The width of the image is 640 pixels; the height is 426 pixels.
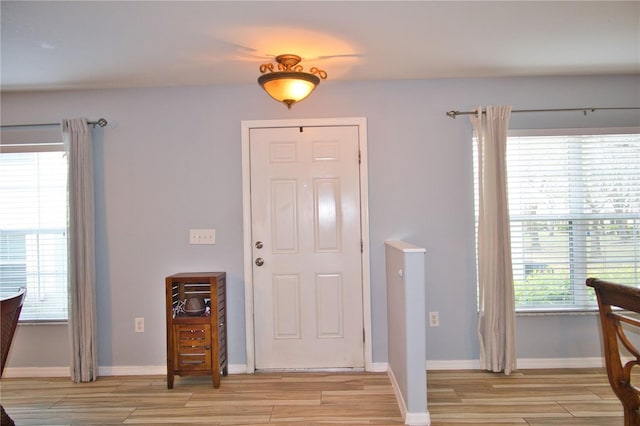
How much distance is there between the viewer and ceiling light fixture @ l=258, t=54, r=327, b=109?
284cm

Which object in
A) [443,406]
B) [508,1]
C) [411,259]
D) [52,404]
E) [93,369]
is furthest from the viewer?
[93,369]

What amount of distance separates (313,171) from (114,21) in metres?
1.75

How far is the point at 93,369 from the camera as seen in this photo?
140 inches

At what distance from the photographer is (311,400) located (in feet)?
10.1

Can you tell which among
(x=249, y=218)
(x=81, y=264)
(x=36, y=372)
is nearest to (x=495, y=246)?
(x=249, y=218)

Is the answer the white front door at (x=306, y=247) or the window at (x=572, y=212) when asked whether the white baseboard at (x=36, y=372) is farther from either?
the window at (x=572, y=212)

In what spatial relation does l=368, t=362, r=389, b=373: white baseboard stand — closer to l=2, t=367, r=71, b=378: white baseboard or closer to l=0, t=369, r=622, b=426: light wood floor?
l=0, t=369, r=622, b=426: light wood floor

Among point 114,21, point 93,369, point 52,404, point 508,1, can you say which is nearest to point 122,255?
point 93,369

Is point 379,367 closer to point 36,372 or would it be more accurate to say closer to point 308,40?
point 308,40

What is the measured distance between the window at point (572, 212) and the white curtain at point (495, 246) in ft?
0.76

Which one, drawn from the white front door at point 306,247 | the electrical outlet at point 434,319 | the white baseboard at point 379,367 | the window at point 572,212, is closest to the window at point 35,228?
the white front door at point 306,247

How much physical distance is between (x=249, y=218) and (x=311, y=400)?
146 centimetres

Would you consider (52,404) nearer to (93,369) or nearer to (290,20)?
(93,369)

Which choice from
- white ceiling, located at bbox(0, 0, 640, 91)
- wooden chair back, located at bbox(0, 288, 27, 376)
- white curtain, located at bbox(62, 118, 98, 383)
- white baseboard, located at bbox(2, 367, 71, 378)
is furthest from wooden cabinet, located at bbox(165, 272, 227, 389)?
white ceiling, located at bbox(0, 0, 640, 91)
